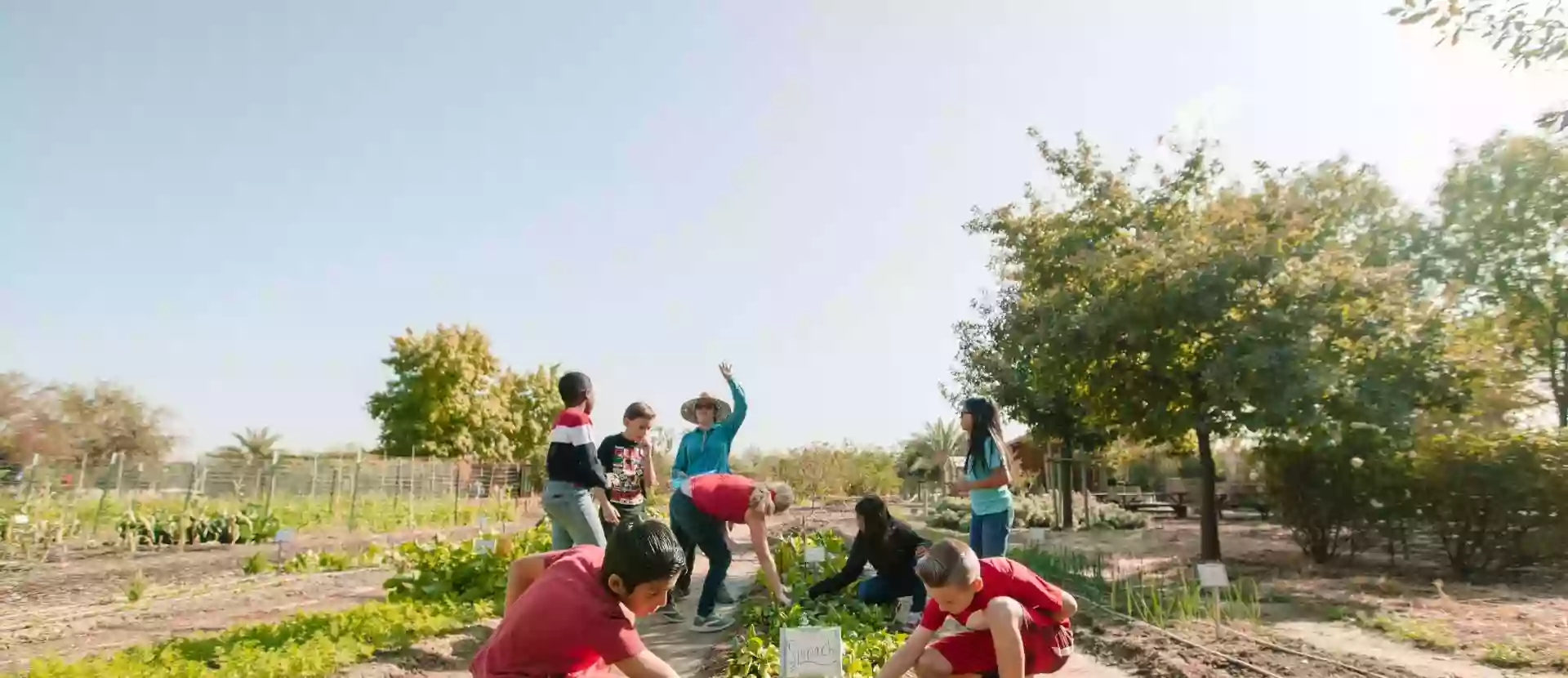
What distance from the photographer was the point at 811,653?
3.87 metres

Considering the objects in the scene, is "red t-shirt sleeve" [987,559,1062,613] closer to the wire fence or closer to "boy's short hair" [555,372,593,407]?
"boy's short hair" [555,372,593,407]

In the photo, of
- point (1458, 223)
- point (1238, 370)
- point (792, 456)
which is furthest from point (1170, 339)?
point (1458, 223)

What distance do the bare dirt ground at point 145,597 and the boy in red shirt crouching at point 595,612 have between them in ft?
13.4

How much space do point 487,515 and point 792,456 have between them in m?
7.34

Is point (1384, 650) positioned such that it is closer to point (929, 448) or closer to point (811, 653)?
point (811, 653)

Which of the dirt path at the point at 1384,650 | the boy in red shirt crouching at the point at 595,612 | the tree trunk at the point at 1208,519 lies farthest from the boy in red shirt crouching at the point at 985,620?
the tree trunk at the point at 1208,519

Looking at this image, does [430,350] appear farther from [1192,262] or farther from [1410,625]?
[1410,625]

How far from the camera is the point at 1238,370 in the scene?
29.2 ft

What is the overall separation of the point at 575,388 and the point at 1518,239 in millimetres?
26670

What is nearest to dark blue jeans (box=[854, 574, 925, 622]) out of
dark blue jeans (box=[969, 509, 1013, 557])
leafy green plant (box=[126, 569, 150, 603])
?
dark blue jeans (box=[969, 509, 1013, 557])

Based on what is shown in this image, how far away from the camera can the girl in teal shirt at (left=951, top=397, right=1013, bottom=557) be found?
574 cm

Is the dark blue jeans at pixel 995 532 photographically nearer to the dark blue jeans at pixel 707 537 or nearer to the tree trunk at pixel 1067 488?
the dark blue jeans at pixel 707 537

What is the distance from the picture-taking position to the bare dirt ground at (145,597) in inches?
230

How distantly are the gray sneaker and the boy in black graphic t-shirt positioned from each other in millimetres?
824
